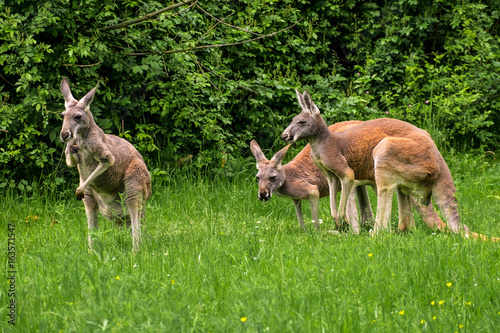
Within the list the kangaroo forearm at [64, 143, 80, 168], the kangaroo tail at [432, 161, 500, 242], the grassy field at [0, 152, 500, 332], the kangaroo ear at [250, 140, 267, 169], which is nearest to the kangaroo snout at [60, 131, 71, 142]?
the kangaroo forearm at [64, 143, 80, 168]

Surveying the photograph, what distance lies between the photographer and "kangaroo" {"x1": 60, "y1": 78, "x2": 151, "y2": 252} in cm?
508

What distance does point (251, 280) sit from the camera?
4.09 meters

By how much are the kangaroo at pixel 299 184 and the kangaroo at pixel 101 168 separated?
4.51ft

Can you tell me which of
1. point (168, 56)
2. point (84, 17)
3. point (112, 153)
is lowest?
point (112, 153)

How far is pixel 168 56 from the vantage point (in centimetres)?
844

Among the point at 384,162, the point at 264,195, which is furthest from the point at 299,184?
the point at 384,162

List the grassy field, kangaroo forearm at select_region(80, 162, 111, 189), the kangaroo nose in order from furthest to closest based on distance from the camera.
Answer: kangaroo forearm at select_region(80, 162, 111, 189), the kangaroo nose, the grassy field

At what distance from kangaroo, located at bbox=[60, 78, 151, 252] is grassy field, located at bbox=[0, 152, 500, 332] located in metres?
0.22

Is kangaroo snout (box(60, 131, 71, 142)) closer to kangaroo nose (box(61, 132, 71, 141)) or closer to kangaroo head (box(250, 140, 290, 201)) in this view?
kangaroo nose (box(61, 132, 71, 141))

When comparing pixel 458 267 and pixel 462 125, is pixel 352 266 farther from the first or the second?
pixel 462 125

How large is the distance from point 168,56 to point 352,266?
493 cm

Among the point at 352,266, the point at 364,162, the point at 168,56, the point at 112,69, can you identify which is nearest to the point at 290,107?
the point at 168,56

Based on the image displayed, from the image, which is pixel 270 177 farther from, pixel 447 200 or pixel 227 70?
pixel 227 70

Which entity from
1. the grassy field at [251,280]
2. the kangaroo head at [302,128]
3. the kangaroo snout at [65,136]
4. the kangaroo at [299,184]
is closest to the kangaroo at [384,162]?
the kangaroo head at [302,128]
